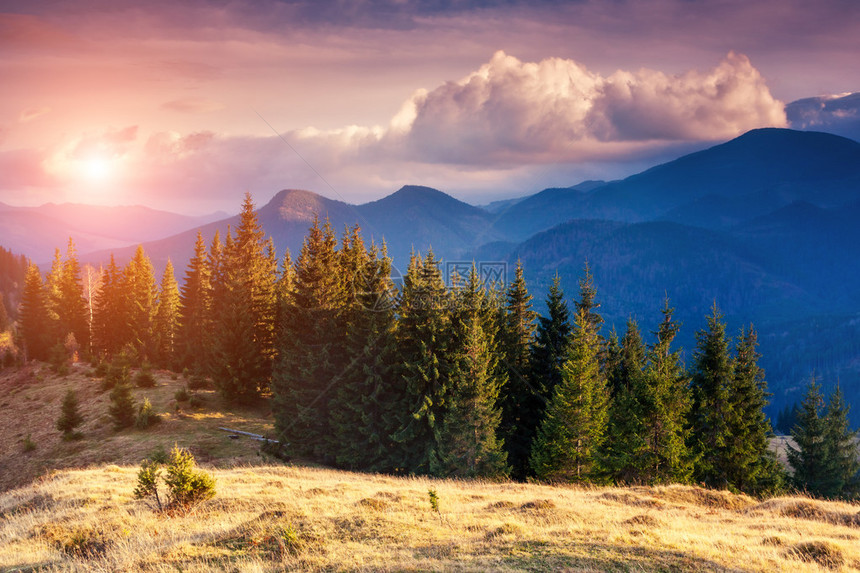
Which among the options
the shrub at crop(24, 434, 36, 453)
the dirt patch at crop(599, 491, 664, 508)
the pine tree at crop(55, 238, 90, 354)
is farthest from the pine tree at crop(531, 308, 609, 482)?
the pine tree at crop(55, 238, 90, 354)

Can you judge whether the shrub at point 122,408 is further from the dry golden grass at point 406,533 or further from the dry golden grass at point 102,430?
the dry golden grass at point 406,533

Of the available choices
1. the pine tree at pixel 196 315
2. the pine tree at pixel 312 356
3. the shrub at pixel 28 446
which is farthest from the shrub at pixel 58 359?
the pine tree at pixel 312 356

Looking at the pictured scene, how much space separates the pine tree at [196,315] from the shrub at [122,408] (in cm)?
1097

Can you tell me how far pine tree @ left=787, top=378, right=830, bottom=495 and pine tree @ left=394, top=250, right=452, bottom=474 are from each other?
41441mm

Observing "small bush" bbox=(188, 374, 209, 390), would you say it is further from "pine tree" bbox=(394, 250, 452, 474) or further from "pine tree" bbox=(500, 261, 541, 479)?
"pine tree" bbox=(500, 261, 541, 479)

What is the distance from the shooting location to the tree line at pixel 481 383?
31750 mm

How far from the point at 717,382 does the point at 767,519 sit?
64.6ft

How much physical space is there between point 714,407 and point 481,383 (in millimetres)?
19616

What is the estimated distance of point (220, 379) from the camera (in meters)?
43.9

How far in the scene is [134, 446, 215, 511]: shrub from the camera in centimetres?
1647

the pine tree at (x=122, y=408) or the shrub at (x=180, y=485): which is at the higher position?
the shrub at (x=180, y=485)

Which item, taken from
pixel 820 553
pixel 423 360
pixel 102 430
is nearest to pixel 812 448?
pixel 423 360

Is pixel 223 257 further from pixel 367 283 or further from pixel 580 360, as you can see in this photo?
pixel 580 360

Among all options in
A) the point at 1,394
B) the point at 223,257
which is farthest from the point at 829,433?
the point at 1,394
